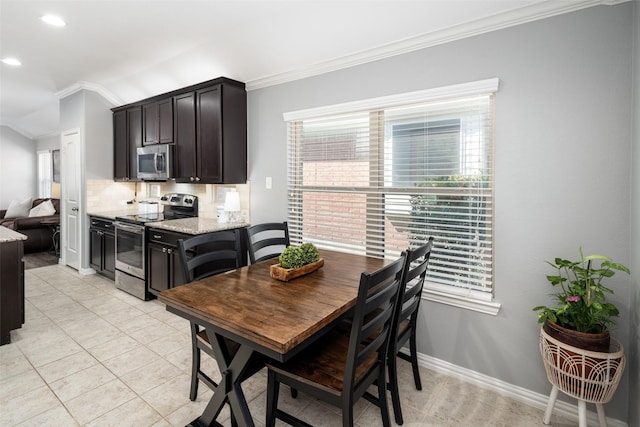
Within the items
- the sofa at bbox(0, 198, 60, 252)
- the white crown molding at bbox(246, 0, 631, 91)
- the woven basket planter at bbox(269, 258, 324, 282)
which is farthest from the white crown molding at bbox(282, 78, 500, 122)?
the sofa at bbox(0, 198, 60, 252)

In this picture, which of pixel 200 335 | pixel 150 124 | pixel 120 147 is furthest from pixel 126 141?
pixel 200 335

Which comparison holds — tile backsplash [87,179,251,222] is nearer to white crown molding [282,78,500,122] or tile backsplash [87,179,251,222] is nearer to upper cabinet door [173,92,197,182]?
upper cabinet door [173,92,197,182]

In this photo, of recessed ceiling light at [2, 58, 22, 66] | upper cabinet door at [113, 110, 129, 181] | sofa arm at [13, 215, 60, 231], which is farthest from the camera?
sofa arm at [13, 215, 60, 231]

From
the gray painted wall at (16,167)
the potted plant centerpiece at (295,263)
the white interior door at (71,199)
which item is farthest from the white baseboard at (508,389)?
the gray painted wall at (16,167)

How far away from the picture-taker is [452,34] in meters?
2.26

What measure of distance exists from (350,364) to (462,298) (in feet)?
4.20

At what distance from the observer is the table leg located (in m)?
1.49

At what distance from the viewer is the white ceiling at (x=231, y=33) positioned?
7.16 feet

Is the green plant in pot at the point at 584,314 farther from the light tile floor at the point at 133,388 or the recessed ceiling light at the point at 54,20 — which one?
the recessed ceiling light at the point at 54,20

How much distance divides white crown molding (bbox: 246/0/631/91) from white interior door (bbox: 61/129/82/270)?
11.2 feet

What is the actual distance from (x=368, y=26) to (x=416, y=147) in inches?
36.8

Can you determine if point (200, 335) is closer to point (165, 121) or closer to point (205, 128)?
point (205, 128)

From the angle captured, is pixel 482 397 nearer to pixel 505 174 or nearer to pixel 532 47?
pixel 505 174

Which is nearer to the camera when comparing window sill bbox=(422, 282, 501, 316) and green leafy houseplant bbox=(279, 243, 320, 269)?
green leafy houseplant bbox=(279, 243, 320, 269)
